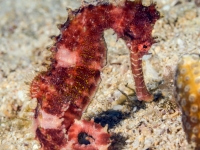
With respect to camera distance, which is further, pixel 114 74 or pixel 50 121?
pixel 114 74

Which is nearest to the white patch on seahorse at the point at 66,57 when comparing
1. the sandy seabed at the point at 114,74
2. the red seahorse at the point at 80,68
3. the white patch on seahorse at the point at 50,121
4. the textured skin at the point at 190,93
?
the red seahorse at the point at 80,68

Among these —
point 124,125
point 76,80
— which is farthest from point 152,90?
point 76,80

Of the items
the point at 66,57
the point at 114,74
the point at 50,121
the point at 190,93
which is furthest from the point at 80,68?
the point at 114,74

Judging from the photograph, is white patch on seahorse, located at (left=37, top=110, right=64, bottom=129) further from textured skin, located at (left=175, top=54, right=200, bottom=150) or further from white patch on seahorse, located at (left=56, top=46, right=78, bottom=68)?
textured skin, located at (left=175, top=54, right=200, bottom=150)

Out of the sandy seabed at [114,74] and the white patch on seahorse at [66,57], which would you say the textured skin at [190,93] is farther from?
the white patch on seahorse at [66,57]

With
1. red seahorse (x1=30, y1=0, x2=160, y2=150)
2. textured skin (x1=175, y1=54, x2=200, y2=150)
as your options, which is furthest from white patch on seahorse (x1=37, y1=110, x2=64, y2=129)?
textured skin (x1=175, y1=54, x2=200, y2=150)

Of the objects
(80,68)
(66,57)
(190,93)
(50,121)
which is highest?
(66,57)

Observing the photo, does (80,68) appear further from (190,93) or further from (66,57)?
(190,93)
